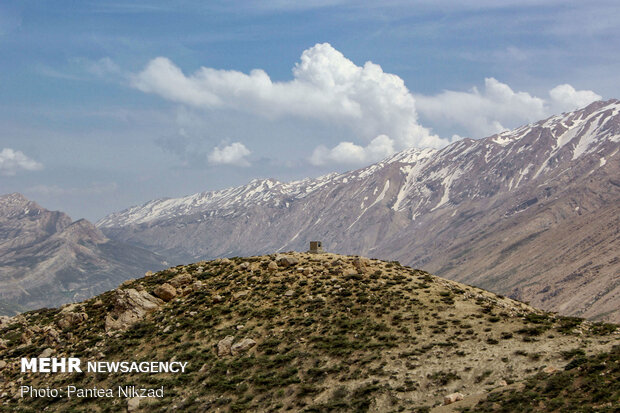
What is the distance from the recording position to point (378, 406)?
44.0 metres

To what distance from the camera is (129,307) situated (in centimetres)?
6625

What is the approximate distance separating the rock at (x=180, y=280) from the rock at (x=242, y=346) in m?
18.8

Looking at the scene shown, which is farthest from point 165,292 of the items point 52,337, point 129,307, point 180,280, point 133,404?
point 133,404

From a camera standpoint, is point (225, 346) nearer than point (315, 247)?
Yes

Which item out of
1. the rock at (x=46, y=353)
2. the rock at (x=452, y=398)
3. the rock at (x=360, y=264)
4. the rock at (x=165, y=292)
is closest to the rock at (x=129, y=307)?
the rock at (x=165, y=292)

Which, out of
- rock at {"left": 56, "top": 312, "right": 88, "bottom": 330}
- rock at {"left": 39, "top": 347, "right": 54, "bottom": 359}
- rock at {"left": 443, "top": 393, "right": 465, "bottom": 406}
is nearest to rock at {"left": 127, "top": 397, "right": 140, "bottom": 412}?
rock at {"left": 39, "top": 347, "right": 54, "bottom": 359}

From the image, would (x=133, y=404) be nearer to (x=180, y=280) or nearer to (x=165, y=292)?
(x=165, y=292)

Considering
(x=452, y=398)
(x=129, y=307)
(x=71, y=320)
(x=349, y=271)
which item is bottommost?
(x=452, y=398)

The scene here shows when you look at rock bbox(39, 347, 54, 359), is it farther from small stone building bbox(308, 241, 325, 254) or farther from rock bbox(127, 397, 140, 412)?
small stone building bbox(308, 241, 325, 254)

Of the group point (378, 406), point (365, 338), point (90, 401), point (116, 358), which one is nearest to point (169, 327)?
point (116, 358)

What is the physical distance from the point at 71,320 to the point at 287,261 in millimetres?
29375

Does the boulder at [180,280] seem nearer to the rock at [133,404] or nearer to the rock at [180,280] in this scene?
the rock at [180,280]

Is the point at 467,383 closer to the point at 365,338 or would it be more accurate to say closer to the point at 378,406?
the point at 378,406

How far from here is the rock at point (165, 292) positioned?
69.2m
